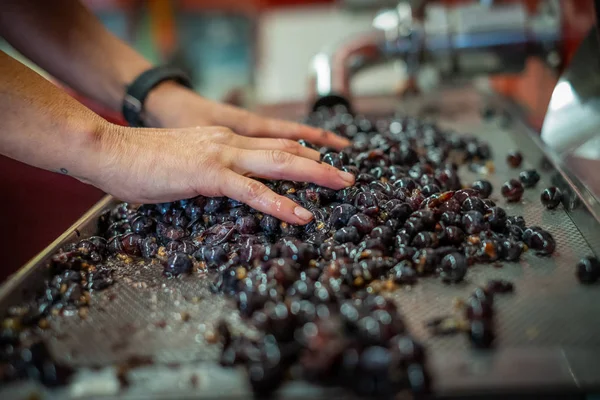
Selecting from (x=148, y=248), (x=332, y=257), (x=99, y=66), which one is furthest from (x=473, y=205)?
(x=99, y=66)

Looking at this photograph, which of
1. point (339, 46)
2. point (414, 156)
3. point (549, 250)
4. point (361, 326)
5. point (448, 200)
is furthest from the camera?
point (339, 46)

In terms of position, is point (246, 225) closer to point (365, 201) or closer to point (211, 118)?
point (365, 201)

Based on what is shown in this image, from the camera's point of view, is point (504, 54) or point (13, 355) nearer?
point (13, 355)

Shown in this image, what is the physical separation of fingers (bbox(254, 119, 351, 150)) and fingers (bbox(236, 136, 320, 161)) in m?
0.27

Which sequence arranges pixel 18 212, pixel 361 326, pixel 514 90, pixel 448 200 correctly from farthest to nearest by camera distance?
pixel 514 90 → pixel 18 212 → pixel 448 200 → pixel 361 326

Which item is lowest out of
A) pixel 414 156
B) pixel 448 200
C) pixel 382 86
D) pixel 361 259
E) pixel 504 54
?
pixel 361 259

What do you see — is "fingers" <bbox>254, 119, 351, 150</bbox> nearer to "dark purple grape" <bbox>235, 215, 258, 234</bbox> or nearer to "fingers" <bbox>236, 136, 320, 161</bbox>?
"fingers" <bbox>236, 136, 320, 161</bbox>

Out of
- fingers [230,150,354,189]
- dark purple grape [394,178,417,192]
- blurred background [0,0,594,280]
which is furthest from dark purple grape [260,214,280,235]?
blurred background [0,0,594,280]

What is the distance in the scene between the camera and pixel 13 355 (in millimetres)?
1020

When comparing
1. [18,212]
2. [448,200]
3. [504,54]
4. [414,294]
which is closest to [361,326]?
[414,294]

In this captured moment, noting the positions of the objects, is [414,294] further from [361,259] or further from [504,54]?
[504,54]

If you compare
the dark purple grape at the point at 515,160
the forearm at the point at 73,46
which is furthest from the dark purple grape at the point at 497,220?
the forearm at the point at 73,46

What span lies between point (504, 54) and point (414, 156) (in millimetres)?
1288

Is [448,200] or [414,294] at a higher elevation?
[448,200]
